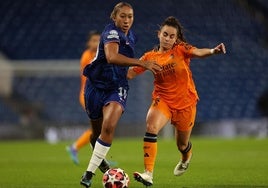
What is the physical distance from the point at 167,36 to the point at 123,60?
1.08 meters

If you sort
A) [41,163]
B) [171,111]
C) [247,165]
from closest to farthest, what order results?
[171,111] < [247,165] < [41,163]

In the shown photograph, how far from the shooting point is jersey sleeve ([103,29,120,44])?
24.5ft

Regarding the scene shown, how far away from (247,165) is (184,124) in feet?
9.59

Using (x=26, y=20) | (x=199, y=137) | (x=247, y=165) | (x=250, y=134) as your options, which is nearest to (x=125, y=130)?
(x=199, y=137)

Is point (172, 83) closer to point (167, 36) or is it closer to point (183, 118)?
point (183, 118)

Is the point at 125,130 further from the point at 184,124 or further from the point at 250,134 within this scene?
the point at 184,124

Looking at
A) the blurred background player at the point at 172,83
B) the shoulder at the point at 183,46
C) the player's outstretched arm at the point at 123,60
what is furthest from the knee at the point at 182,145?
the player's outstretched arm at the point at 123,60

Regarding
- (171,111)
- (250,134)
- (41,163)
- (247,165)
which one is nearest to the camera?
(171,111)

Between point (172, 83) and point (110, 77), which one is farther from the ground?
point (172, 83)

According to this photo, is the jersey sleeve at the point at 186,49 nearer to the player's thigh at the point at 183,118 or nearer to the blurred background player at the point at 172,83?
the blurred background player at the point at 172,83

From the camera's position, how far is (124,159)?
1301 cm

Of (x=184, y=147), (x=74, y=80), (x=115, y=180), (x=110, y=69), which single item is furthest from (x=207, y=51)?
(x=74, y=80)

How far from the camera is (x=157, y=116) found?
813 centimetres

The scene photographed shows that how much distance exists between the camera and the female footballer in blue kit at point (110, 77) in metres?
7.42
